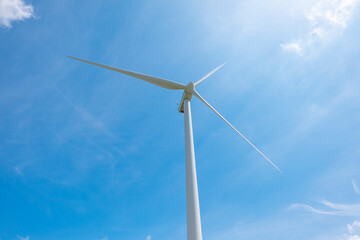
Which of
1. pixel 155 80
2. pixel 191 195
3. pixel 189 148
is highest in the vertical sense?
pixel 155 80

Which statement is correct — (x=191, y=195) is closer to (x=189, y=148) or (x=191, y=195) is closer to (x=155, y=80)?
(x=189, y=148)

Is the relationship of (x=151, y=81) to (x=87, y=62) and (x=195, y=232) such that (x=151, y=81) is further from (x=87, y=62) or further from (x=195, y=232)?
(x=195, y=232)

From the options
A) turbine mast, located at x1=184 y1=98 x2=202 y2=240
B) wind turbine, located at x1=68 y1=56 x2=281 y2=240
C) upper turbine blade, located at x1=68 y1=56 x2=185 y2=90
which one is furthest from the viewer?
upper turbine blade, located at x1=68 y1=56 x2=185 y2=90

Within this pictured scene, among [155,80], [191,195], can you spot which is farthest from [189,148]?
[155,80]

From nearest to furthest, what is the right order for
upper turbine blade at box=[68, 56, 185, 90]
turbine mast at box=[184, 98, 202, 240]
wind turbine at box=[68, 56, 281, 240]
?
turbine mast at box=[184, 98, 202, 240], wind turbine at box=[68, 56, 281, 240], upper turbine blade at box=[68, 56, 185, 90]

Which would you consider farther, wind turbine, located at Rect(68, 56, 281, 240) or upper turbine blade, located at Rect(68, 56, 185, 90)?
upper turbine blade, located at Rect(68, 56, 185, 90)

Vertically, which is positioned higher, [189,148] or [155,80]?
[155,80]

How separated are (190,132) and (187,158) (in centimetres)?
265

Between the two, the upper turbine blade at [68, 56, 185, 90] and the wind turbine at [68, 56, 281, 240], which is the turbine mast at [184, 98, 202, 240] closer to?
the wind turbine at [68, 56, 281, 240]

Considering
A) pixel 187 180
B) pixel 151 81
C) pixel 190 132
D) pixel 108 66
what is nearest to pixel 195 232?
pixel 187 180

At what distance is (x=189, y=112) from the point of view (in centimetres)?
2239

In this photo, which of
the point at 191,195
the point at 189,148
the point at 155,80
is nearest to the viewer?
the point at 191,195

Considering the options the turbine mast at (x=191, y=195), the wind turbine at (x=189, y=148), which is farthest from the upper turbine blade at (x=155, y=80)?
the turbine mast at (x=191, y=195)

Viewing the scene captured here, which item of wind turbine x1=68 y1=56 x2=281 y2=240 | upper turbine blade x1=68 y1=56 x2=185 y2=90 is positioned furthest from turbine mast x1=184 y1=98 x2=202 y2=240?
upper turbine blade x1=68 y1=56 x2=185 y2=90
